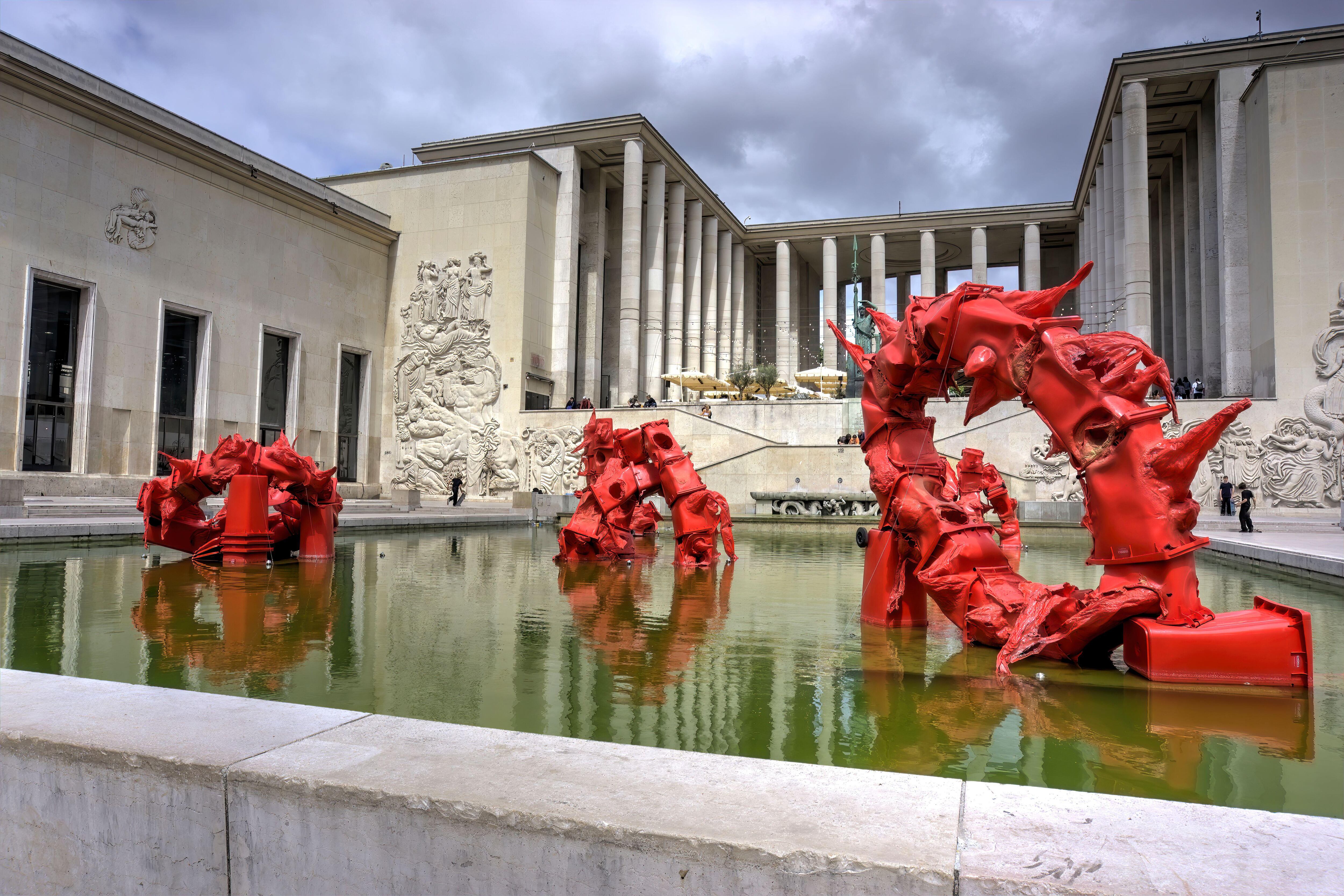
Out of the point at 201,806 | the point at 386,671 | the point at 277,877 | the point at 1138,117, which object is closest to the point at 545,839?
the point at 277,877

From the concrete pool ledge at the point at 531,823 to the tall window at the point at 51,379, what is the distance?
88.1ft

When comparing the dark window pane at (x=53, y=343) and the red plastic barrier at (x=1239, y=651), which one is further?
the dark window pane at (x=53, y=343)

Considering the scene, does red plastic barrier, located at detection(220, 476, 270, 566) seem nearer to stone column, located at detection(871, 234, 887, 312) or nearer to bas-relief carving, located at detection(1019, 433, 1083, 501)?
bas-relief carving, located at detection(1019, 433, 1083, 501)

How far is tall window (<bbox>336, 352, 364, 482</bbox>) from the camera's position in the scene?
36.0m

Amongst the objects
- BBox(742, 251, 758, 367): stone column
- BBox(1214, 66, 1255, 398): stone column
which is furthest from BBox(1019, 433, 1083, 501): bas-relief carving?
BBox(742, 251, 758, 367): stone column

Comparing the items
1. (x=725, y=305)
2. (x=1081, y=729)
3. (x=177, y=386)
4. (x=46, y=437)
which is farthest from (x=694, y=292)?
(x=1081, y=729)

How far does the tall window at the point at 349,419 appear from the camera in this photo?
118ft

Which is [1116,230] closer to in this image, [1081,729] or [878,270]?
[878,270]

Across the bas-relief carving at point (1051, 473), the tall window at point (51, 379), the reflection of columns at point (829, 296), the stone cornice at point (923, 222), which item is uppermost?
the stone cornice at point (923, 222)

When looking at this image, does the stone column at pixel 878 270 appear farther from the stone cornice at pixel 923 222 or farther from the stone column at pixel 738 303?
the stone column at pixel 738 303

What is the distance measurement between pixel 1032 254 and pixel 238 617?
46456 millimetres

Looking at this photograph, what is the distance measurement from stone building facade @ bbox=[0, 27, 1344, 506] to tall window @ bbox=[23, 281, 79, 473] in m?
0.07

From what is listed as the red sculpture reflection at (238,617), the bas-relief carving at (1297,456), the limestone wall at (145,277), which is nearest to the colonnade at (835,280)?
the bas-relief carving at (1297,456)

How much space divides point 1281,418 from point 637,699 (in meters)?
28.8
